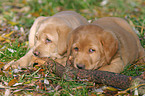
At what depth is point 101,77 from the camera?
3965 millimetres

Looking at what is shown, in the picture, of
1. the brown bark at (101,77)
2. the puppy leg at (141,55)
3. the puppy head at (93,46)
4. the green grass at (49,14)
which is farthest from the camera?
the puppy leg at (141,55)

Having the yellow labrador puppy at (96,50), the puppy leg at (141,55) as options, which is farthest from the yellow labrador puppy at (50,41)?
the puppy leg at (141,55)

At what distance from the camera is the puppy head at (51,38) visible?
16.9ft

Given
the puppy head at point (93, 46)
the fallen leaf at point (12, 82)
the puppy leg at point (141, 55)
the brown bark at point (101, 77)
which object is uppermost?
the puppy head at point (93, 46)

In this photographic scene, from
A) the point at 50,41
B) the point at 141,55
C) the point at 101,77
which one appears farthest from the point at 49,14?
the point at 101,77

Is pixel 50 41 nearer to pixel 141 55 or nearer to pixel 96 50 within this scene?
pixel 96 50

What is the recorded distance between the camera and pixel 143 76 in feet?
12.6

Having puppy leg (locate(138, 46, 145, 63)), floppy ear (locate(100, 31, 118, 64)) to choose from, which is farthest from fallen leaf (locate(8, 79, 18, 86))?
puppy leg (locate(138, 46, 145, 63))

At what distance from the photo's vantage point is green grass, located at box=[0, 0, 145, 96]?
4.17m

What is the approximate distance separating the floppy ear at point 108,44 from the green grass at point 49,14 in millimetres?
538

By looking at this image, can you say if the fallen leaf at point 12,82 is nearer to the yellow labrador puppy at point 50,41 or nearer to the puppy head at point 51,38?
the yellow labrador puppy at point 50,41

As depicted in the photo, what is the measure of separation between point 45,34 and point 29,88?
1423 millimetres

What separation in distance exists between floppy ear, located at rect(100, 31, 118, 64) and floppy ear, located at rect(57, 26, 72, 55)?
0.95 meters

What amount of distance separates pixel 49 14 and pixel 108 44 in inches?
174
